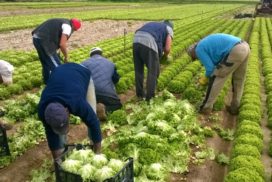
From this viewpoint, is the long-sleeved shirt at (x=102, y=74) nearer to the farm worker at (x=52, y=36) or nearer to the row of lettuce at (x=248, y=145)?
the farm worker at (x=52, y=36)

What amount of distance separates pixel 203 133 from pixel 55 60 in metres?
3.70

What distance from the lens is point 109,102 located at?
811 cm

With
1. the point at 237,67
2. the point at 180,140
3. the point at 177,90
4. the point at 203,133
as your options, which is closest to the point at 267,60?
the point at 177,90

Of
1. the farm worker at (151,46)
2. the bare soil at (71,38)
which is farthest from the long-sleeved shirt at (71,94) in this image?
the bare soil at (71,38)

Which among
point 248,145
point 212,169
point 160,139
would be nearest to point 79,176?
point 160,139

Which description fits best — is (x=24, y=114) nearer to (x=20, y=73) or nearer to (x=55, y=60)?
(x=55, y=60)

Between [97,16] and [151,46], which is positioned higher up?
[151,46]

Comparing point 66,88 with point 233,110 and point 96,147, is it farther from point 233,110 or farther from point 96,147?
point 233,110

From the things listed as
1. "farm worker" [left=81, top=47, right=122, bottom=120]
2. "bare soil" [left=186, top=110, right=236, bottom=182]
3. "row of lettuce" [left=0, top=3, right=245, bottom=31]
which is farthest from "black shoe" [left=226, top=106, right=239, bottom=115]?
"row of lettuce" [left=0, top=3, right=245, bottom=31]

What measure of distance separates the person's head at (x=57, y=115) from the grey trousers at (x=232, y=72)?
177 inches

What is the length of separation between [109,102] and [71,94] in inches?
130

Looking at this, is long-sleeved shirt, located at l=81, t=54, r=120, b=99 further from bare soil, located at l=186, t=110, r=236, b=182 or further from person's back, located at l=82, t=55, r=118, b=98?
bare soil, located at l=186, t=110, r=236, b=182

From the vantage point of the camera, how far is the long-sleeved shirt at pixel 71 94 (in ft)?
15.8

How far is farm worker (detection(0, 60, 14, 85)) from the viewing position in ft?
29.4
